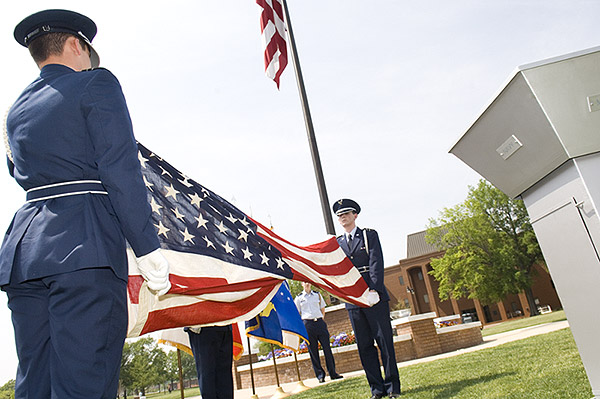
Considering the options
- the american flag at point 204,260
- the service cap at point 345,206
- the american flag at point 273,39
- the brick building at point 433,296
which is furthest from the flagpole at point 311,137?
the brick building at point 433,296

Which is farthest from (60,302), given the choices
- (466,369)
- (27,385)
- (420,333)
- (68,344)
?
(420,333)

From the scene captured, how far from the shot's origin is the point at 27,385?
1827mm

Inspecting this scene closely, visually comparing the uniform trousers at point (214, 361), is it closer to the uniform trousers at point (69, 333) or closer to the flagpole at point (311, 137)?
the flagpole at point (311, 137)

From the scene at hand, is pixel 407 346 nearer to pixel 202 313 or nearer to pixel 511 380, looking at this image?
pixel 511 380

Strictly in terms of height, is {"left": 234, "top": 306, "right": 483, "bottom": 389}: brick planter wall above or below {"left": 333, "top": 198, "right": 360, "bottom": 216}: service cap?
below

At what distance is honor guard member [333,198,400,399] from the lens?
18.1 ft

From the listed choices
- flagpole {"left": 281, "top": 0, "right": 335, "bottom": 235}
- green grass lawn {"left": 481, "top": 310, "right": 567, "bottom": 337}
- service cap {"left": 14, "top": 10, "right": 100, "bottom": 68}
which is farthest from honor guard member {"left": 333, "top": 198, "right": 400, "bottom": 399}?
green grass lawn {"left": 481, "top": 310, "right": 567, "bottom": 337}

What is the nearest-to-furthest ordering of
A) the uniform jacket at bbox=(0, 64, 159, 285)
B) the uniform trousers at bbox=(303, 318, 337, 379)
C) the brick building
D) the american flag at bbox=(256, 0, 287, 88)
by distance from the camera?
the uniform jacket at bbox=(0, 64, 159, 285), the american flag at bbox=(256, 0, 287, 88), the uniform trousers at bbox=(303, 318, 337, 379), the brick building

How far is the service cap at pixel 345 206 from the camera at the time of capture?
6277 millimetres

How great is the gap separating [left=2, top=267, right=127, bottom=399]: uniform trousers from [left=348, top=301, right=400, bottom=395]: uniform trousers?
4.19 m

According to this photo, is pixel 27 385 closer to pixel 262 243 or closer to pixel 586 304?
pixel 586 304

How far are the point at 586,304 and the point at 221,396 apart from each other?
331 centimetres

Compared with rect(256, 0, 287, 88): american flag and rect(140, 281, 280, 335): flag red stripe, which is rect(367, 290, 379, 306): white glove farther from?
rect(256, 0, 287, 88): american flag

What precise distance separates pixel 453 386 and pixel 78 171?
14.9ft
